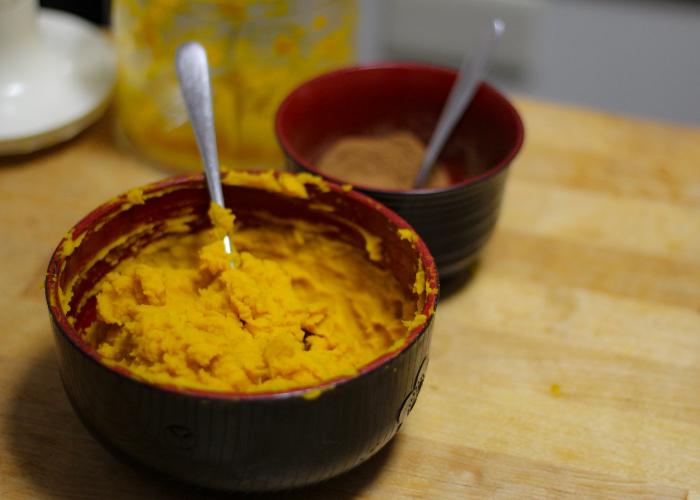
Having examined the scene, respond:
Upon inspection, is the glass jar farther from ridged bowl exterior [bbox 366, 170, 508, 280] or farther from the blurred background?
the blurred background

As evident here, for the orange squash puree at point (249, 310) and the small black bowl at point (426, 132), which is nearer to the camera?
the orange squash puree at point (249, 310)

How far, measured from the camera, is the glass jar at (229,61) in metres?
0.97

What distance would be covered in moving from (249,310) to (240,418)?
0.51ft

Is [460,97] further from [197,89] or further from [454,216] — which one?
[197,89]

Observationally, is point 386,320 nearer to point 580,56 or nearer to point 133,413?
point 133,413

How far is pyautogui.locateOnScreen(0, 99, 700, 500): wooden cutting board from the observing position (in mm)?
703

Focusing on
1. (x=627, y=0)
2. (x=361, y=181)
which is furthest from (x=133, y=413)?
(x=627, y=0)

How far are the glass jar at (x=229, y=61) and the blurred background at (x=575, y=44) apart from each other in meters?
0.94

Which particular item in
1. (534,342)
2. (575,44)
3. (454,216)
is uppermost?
(454,216)

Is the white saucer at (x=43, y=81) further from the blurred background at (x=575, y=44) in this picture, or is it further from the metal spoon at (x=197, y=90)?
the blurred background at (x=575, y=44)

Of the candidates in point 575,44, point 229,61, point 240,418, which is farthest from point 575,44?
point 240,418

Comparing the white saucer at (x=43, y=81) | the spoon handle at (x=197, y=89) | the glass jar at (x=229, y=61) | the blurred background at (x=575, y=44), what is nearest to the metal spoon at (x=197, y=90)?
the spoon handle at (x=197, y=89)

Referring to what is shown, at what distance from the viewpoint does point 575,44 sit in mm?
2008

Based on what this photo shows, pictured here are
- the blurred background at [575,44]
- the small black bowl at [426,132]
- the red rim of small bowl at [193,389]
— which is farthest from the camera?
the blurred background at [575,44]
